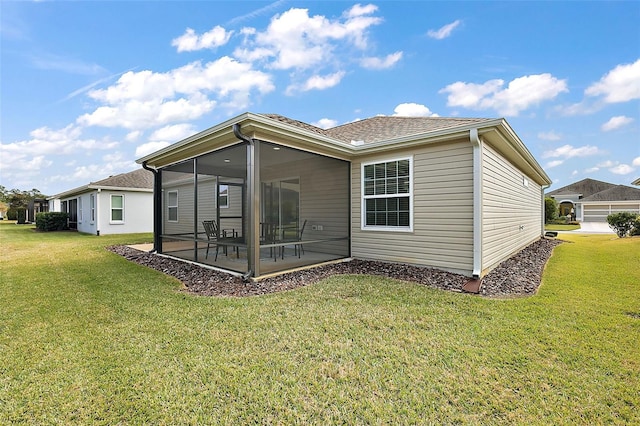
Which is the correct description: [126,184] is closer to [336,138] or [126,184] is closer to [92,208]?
[92,208]

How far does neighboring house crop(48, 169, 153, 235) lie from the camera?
14.8 m

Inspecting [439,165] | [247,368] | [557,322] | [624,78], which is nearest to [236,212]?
[439,165]

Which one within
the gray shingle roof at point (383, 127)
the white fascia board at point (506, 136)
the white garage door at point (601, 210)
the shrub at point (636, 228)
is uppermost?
the gray shingle roof at point (383, 127)

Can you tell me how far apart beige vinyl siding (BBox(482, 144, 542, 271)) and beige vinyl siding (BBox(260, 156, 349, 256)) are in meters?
3.06

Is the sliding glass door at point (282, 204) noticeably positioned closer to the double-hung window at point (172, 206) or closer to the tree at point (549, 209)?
the double-hung window at point (172, 206)

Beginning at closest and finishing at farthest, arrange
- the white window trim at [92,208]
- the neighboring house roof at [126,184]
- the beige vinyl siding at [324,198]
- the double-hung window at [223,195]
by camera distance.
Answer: the beige vinyl siding at [324,198] < the double-hung window at [223,195] < the neighboring house roof at [126,184] < the white window trim at [92,208]

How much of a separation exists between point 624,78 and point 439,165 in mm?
14397

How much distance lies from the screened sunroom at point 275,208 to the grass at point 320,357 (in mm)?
2342

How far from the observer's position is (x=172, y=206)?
13570 millimetres

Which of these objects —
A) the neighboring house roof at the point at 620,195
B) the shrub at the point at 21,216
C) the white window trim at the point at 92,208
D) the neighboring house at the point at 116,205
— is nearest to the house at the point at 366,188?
the neighboring house at the point at 116,205

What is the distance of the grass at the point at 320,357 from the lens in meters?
2.00

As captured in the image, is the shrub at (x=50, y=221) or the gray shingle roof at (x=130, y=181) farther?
the shrub at (x=50, y=221)

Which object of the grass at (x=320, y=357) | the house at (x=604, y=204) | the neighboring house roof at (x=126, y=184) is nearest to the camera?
the grass at (x=320, y=357)

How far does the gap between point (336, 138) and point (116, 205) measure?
14.0 metres
